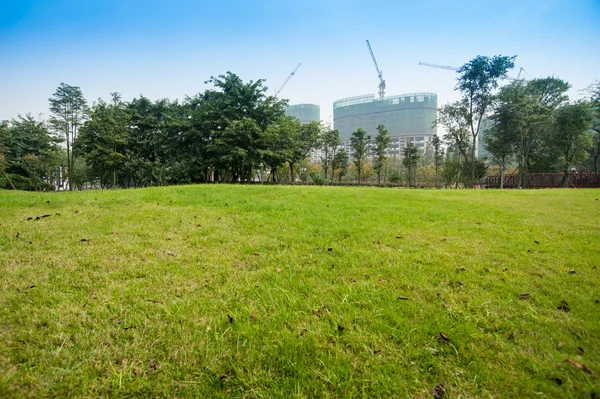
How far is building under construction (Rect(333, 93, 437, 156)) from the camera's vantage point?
315ft

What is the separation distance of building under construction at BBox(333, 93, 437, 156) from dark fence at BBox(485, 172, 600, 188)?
2601 inches

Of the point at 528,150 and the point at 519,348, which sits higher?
the point at 528,150

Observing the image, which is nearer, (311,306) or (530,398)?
(530,398)

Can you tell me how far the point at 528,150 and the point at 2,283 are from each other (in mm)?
40347

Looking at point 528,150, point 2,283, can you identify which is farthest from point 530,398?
point 528,150

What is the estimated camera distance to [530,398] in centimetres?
135

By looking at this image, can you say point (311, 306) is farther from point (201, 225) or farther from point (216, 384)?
point (201, 225)

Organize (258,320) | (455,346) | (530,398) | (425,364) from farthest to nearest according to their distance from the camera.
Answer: (258,320) → (455,346) → (425,364) → (530,398)

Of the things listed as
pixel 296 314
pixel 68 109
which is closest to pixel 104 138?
pixel 68 109

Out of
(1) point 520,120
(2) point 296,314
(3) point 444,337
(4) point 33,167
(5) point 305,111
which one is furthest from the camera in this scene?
(5) point 305,111

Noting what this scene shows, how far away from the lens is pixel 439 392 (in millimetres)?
1427

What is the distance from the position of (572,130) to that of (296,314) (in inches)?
1443

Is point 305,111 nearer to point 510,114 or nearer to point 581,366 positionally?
point 510,114

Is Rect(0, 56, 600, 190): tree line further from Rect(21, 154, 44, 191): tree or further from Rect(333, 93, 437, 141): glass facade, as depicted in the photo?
Rect(333, 93, 437, 141): glass facade
